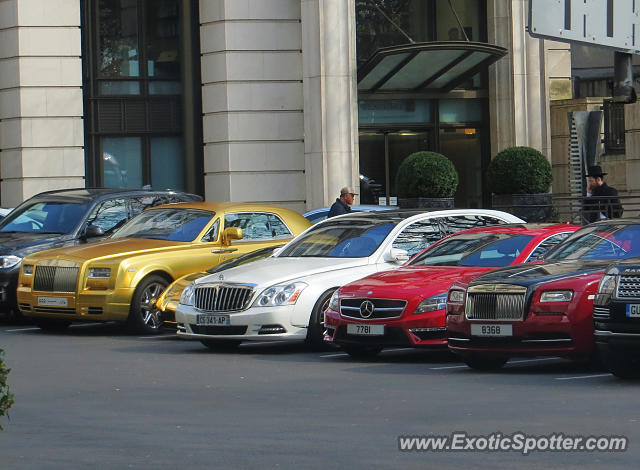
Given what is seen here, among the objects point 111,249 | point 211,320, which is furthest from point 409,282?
point 111,249

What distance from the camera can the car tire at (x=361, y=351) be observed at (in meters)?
14.7

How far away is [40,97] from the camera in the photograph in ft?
103

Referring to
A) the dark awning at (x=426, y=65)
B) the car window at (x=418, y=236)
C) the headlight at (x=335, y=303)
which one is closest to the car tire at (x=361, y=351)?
the headlight at (x=335, y=303)

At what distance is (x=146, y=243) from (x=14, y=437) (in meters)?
9.38

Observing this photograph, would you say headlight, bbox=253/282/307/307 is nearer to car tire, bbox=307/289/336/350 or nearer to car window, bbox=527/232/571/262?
car tire, bbox=307/289/336/350

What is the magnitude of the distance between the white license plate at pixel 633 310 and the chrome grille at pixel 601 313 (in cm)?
20

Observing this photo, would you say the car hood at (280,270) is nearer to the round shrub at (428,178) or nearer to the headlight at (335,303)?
the headlight at (335,303)

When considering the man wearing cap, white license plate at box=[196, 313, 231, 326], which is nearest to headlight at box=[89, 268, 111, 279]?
white license plate at box=[196, 313, 231, 326]

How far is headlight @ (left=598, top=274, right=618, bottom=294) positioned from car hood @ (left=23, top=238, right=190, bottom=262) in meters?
7.86

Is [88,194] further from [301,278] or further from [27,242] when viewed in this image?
[301,278]

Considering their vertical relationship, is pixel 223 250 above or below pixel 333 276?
above

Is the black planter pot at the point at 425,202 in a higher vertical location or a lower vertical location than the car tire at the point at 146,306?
higher

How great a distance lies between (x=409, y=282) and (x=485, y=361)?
139 cm

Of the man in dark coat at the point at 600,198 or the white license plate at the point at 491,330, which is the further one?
the man in dark coat at the point at 600,198
